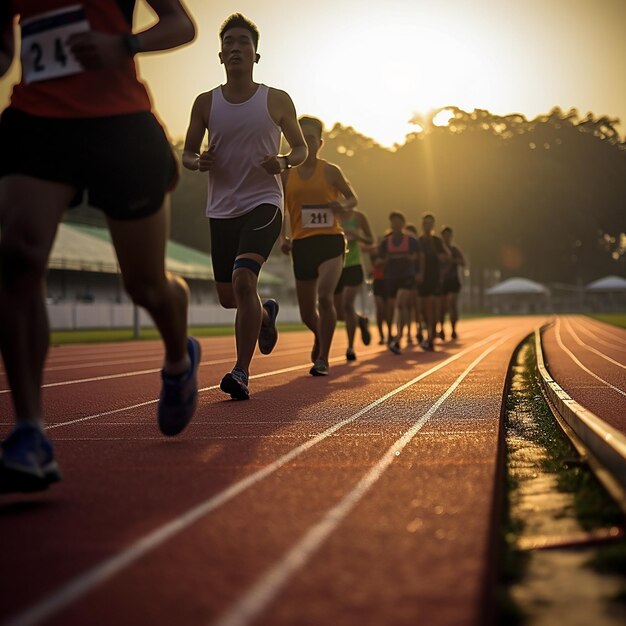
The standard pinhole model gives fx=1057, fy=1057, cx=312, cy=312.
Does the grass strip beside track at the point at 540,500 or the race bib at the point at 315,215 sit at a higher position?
the race bib at the point at 315,215

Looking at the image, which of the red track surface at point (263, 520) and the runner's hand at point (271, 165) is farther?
the runner's hand at point (271, 165)

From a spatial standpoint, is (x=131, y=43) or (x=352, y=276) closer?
(x=131, y=43)

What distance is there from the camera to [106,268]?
41812 mm

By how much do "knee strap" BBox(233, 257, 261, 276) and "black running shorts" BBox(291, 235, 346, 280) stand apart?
2642 millimetres

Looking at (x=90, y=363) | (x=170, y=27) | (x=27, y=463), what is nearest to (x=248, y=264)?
(x=170, y=27)

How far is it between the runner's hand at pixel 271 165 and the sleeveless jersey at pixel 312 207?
2.81 meters

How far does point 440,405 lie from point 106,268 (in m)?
36.7

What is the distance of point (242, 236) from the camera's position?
6.84 m

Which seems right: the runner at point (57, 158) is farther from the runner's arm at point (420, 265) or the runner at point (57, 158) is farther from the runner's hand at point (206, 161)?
the runner's arm at point (420, 265)

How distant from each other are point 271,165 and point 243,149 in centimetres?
42

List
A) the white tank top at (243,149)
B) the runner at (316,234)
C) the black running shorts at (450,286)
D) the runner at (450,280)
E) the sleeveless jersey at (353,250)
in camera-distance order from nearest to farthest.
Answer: the white tank top at (243,149), the runner at (316,234), the sleeveless jersey at (353,250), the runner at (450,280), the black running shorts at (450,286)

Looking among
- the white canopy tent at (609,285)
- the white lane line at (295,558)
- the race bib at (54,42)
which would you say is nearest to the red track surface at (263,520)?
the white lane line at (295,558)

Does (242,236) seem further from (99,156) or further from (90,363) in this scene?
(90,363)

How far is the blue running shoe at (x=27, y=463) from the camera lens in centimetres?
323
